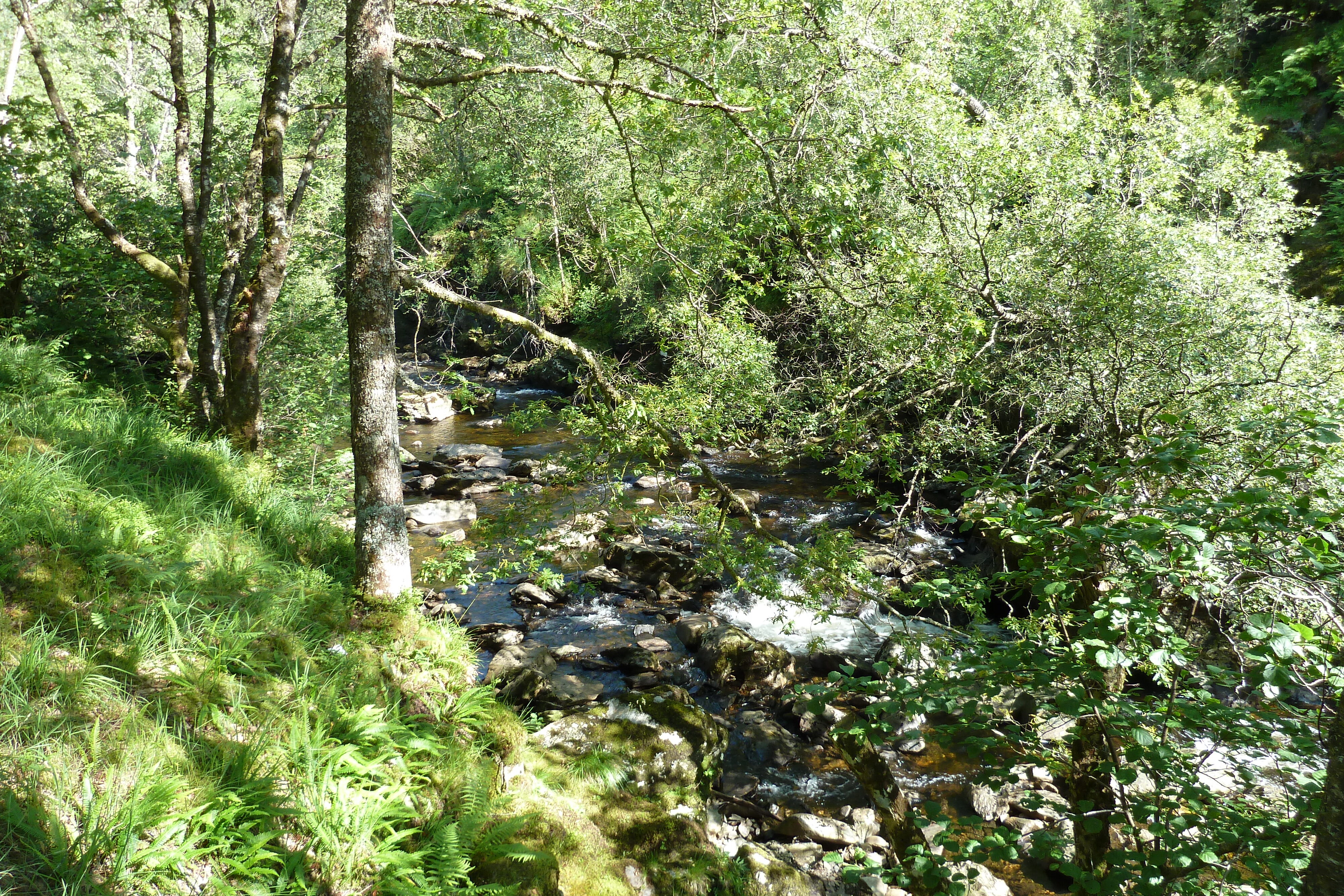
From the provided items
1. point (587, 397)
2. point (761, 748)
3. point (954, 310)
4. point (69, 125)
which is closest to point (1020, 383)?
point (954, 310)

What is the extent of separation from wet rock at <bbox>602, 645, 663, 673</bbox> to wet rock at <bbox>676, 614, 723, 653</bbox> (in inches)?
21.7

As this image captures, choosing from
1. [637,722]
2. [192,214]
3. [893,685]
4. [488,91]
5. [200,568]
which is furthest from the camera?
[488,91]

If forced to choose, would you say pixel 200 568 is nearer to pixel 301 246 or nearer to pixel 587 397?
pixel 587 397

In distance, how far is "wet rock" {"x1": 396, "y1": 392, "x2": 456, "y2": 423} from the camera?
2178 cm

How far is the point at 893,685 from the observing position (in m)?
3.38

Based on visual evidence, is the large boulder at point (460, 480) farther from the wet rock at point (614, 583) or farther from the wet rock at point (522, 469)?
the wet rock at point (614, 583)

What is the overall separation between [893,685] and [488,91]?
26.6 feet

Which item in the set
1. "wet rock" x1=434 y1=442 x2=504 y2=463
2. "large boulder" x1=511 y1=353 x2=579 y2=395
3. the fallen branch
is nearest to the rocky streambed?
the fallen branch

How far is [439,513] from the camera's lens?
523 inches

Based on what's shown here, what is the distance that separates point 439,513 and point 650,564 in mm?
4563

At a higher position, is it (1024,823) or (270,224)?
(270,224)

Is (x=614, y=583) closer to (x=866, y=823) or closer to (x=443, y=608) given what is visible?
(x=443, y=608)

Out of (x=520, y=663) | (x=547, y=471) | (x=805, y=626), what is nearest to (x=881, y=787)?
(x=547, y=471)

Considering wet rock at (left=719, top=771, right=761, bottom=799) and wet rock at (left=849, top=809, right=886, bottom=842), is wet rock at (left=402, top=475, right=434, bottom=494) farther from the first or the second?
wet rock at (left=849, top=809, right=886, bottom=842)
